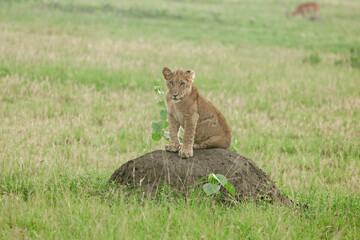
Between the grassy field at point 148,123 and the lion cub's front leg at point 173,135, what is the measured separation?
1.91ft

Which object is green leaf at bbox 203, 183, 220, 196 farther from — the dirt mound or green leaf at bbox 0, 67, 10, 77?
green leaf at bbox 0, 67, 10, 77

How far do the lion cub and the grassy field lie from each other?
623 millimetres

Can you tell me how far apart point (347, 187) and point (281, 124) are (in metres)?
4.30

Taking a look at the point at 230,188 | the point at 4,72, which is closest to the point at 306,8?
the point at 4,72

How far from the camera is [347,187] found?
6.89m

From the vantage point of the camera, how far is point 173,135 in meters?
6.20

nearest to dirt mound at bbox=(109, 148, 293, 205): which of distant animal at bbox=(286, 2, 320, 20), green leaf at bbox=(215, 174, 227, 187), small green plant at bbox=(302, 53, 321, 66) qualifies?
green leaf at bbox=(215, 174, 227, 187)

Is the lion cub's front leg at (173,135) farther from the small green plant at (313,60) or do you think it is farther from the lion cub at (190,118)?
the small green plant at (313,60)

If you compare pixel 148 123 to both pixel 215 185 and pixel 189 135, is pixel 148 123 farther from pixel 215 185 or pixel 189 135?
pixel 215 185

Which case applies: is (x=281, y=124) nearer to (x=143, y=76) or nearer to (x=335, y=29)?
(x=143, y=76)

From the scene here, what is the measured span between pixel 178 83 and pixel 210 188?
1.31m

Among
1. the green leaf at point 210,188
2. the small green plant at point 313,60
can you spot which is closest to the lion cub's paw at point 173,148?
the green leaf at point 210,188

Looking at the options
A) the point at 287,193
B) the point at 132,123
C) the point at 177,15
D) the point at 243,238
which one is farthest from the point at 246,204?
the point at 177,15

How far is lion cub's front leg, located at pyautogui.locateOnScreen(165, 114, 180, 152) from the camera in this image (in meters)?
6.14
